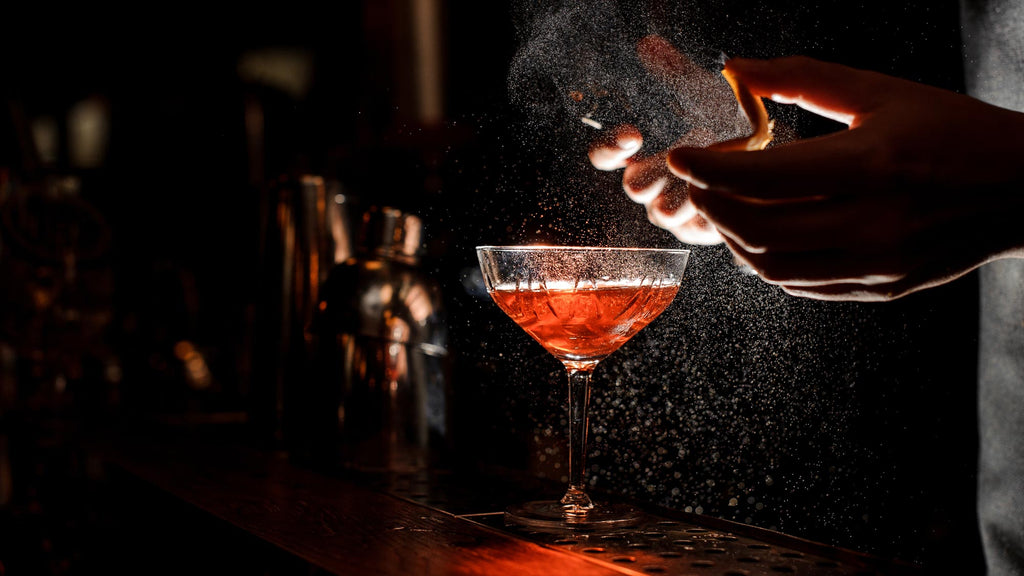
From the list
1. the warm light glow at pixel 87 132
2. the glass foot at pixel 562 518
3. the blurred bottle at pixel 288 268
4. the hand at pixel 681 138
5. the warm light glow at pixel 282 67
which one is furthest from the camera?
the warm light glow at pixel 87 132

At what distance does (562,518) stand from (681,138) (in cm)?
38

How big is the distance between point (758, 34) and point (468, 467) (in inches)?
22.9

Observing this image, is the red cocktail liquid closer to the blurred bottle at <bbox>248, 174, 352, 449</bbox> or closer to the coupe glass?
the coupe glass

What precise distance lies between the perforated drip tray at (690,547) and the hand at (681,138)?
263 millimetres

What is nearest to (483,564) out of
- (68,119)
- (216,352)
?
(216,352)

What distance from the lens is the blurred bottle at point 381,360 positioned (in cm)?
109

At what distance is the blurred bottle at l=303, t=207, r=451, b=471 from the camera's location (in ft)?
3.58

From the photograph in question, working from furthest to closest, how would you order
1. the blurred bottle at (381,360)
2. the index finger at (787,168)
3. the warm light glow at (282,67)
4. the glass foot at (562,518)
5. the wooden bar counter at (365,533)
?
1. the warm light glow at (282,67)
2. the blurred bottle at (381,360)
3. the glass foot at (562,518)
4. the wooden bar counter at (365,533)
5. the index finger at (787,168)

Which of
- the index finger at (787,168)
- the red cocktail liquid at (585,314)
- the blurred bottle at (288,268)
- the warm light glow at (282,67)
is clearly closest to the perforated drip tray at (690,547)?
the red cocktail liquid at (585,314)

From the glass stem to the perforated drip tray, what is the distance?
5 centimetres

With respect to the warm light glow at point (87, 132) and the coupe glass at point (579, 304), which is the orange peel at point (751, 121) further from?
the warm light glow at point (87, 132)

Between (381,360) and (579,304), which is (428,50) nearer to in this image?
(381,360)

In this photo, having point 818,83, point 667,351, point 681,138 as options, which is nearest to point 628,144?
point 681,138

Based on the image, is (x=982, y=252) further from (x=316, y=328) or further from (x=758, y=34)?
(x=316, y=328)
